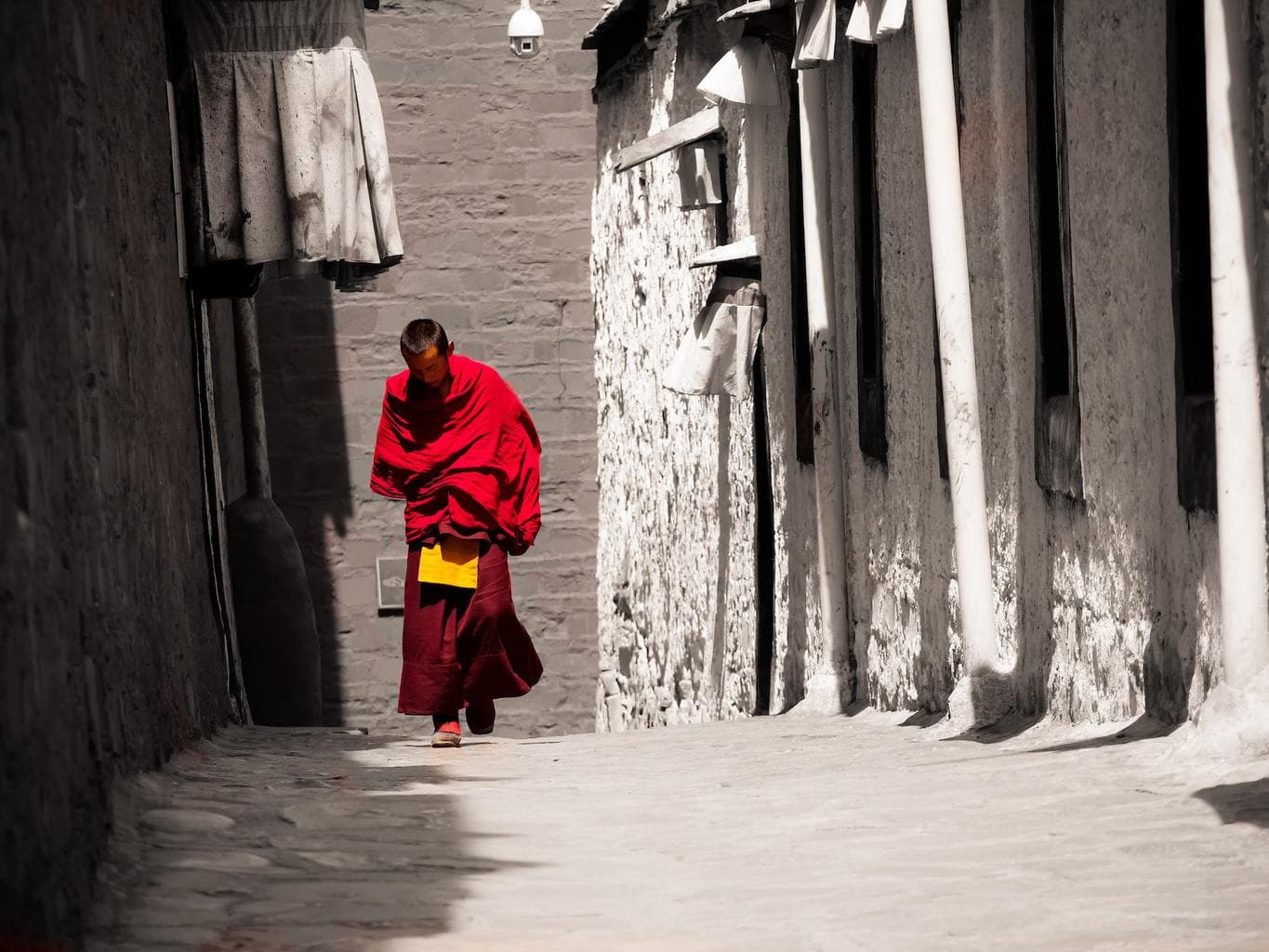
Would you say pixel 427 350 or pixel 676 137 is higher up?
pixel 676 137

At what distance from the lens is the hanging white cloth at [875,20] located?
6418 mm

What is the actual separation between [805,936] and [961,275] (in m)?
3.15

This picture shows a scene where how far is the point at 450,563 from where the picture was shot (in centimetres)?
729

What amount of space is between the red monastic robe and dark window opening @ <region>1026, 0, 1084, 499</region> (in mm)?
2045

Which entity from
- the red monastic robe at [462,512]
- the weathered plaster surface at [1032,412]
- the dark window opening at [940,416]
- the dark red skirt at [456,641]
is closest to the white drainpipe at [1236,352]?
the weathered plaster surface at [1032,412]

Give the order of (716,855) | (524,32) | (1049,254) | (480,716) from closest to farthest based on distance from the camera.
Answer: (716,855)
(1049,254)
(480,716)
(524,32)

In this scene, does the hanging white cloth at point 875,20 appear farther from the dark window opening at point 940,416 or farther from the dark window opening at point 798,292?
the dark window opening at point 798,292

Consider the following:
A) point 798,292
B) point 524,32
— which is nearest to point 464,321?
point 524,32

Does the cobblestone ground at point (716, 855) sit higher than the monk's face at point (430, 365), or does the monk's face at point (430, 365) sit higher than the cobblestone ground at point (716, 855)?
the monk's face at point (430, 365)

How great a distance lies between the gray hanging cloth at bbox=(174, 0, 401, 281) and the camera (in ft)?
24.0

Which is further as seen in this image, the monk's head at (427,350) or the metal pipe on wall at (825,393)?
the metal pipe on wall at (825,393)

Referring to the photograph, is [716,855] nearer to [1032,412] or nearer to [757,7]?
[1032,412]

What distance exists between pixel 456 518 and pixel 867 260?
6.14 ft

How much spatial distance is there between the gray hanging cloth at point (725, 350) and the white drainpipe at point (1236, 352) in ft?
14.1
